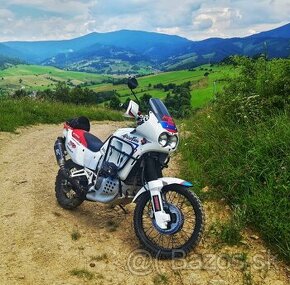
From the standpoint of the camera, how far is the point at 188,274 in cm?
496

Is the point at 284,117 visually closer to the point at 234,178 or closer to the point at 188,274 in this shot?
the point at 234,178

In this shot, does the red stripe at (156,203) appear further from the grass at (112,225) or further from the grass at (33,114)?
the grass at (33,114)

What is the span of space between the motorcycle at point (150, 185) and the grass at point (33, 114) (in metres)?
8.72

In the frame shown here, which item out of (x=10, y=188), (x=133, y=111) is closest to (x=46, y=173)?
(x=10, y=188)

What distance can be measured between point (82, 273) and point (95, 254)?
53 centimetres

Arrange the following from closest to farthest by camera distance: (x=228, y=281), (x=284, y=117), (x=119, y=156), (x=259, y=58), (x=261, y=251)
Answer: (x=228, y=281) → (x=261, y=251) → (x=119, y=156) → (x=284, y=117) → (x=259, y=58)

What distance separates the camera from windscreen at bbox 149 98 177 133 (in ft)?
17.8

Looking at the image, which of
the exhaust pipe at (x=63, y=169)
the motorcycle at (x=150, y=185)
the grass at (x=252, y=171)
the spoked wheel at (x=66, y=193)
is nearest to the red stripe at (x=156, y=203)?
the motorcycle at (x=150, y=185)

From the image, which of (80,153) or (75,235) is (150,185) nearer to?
(75,235)

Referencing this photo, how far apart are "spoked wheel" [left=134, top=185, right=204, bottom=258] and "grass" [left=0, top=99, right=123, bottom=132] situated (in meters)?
9.54

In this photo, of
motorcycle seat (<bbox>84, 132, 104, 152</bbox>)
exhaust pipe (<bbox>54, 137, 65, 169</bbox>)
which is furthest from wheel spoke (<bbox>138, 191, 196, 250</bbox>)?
exhaust pipe (<bbox>54, 137, 65, 169</bbox>)

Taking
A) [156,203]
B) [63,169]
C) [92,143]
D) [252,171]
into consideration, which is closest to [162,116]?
[156,203]

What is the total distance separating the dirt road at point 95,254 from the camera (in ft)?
A: 15.9

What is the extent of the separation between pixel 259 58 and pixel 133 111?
541 centimetres
